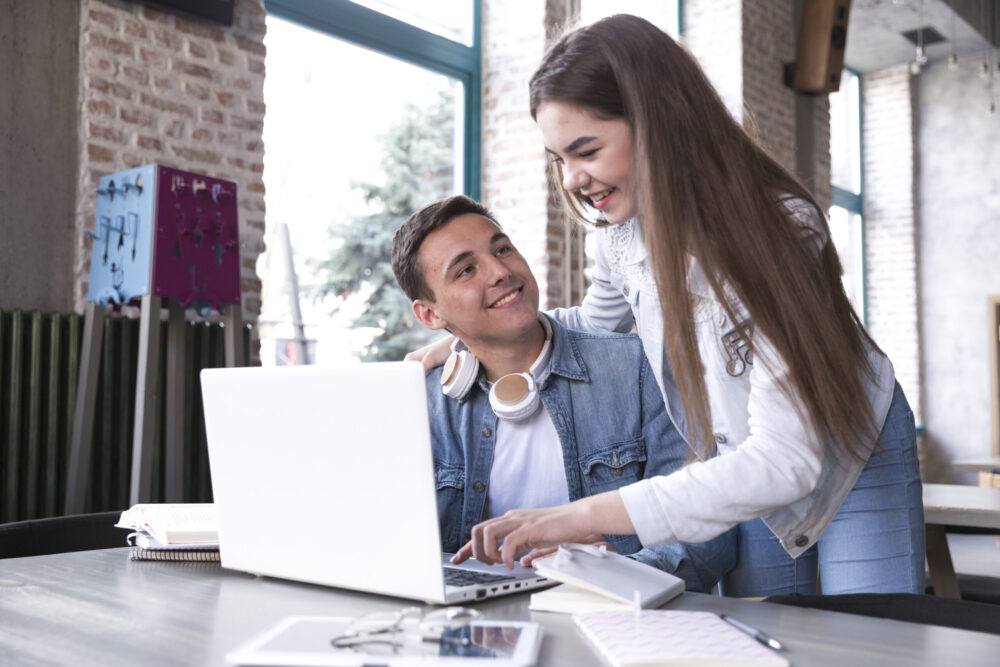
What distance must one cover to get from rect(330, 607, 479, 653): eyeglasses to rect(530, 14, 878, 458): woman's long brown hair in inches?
22.9

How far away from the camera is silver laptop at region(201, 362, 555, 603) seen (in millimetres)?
1124

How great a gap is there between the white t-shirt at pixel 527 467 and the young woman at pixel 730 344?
258 mm

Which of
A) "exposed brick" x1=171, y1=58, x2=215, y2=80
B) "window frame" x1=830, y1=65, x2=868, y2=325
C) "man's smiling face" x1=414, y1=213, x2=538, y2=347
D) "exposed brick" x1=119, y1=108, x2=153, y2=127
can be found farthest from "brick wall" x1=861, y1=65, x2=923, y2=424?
"man's smiling face" x1=414, y1=213, x2=538, y2=347

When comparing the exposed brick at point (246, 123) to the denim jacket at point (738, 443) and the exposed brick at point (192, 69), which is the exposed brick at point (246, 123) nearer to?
the exposed brick at point (192, 69)

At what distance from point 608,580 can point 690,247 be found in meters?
0.48

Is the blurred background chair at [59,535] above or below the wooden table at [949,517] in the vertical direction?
above

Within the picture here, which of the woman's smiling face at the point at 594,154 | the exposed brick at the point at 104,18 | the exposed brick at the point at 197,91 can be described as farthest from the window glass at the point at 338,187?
the woman's smiling face at the point at 594,154

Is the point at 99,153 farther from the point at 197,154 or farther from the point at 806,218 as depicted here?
the point at 806,218

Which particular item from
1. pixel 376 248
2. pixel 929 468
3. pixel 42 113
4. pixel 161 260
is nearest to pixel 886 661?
pixel 161 260

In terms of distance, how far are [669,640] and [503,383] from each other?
0.89 meters

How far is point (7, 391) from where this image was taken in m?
2.92

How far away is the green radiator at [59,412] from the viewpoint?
290cm

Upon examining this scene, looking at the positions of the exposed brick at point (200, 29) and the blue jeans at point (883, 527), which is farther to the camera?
the exposed brick at point (200, 29)

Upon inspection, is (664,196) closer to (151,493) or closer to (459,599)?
(459,599)
